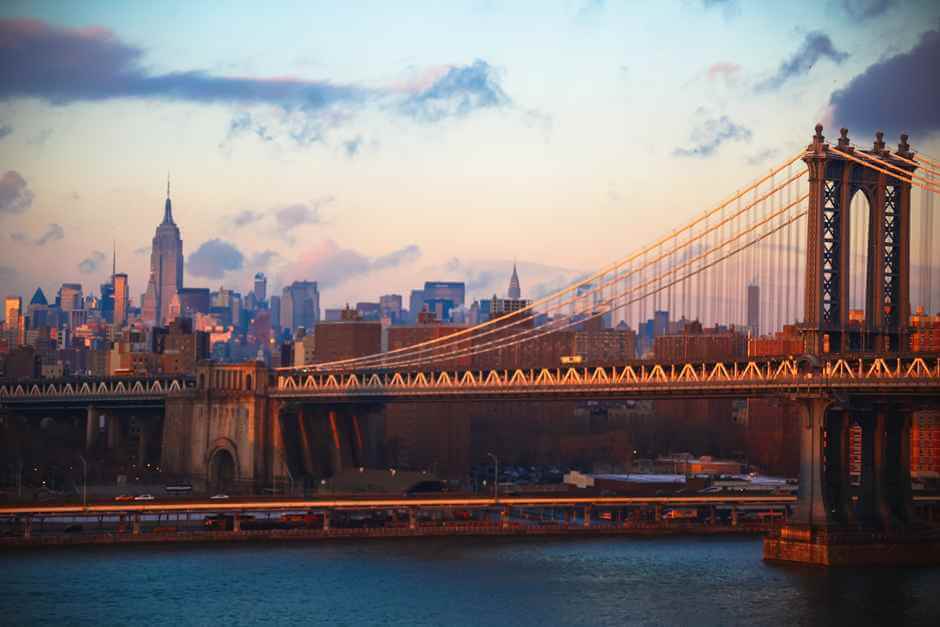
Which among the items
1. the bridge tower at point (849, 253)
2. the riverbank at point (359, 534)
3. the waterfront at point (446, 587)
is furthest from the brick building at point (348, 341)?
the bridge tower at point (849, 253)

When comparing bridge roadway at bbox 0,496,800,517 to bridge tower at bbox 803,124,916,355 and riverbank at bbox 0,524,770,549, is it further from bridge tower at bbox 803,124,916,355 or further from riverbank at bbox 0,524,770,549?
bridge tower at bbox 803,124,916,355

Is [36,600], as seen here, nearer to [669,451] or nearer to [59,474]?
[59,474]

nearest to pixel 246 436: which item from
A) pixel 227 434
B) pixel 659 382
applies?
pixel 227 434

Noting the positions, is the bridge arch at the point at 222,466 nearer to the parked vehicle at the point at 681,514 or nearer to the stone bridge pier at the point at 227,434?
the stone bridge pier at the point at 227,434

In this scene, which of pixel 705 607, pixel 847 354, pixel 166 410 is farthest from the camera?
pixel 166 410

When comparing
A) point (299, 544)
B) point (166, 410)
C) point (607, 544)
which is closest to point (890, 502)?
point (607, 544)
